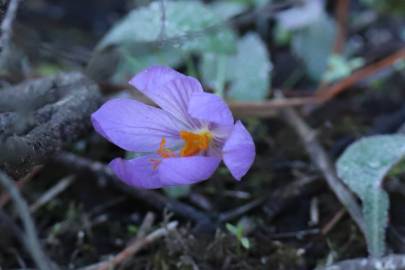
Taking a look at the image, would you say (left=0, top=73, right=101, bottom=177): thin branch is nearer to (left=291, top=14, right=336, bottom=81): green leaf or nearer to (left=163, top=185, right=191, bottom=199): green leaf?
(left=163, top=185, right=191, bottom=199): green leaf

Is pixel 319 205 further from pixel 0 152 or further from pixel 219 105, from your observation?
pixel 0 152

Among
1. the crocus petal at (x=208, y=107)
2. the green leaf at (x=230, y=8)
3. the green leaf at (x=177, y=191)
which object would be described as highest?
the green leaf at (x=230, y=8)

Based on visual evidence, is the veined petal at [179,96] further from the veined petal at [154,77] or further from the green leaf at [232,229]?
the green leaf at [232,229]

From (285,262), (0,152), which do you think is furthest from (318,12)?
(0,152)

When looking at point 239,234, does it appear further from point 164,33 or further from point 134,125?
point 164,33

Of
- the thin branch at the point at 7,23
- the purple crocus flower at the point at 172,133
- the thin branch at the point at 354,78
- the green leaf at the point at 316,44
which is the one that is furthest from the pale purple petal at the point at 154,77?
the green leaf at the point at 316,44
